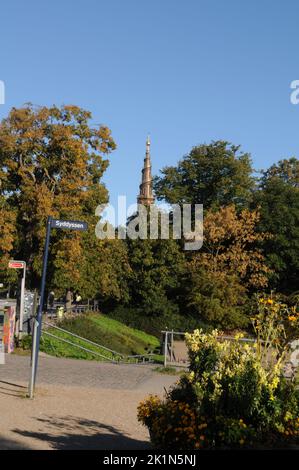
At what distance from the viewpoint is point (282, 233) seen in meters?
42.2

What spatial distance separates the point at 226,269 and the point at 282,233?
18.7ft

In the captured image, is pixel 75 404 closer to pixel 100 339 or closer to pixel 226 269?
pixel 100 339

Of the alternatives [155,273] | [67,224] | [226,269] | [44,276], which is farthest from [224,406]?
[226,269]

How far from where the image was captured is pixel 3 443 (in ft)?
24.2

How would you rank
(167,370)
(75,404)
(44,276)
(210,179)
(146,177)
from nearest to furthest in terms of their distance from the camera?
(75,404) → (44,276) → (167,370) → (210,179) → (146,177)

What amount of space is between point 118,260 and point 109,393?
27230 millimetres

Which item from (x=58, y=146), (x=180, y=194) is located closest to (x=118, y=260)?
(x=180, y=194)

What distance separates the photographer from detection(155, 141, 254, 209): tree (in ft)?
157

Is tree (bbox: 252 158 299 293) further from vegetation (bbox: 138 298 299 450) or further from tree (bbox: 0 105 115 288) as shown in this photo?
vegetation (bbox: 138 298 299 450)

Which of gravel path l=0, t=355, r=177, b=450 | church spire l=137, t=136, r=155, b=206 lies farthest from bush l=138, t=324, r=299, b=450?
church spire l=137, t=136, r=155, b=206

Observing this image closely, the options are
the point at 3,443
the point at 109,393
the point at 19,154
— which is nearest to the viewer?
the point at 3,443

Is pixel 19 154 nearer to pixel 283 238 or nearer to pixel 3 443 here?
pixel 3 443

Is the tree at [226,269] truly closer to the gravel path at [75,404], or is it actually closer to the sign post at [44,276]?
the gravel path at [75,404]
